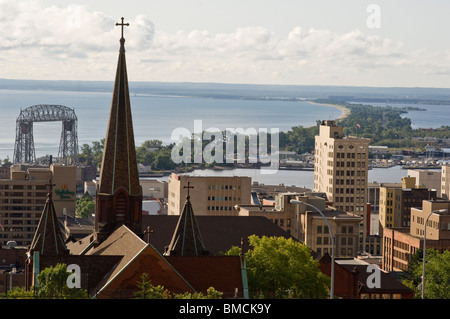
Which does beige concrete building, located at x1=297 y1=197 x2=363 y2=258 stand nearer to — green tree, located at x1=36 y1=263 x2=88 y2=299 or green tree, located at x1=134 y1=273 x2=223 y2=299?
green tree, located at x1=36 y1=263 x2=88 y2=299

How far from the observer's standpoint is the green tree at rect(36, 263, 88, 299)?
52188mm

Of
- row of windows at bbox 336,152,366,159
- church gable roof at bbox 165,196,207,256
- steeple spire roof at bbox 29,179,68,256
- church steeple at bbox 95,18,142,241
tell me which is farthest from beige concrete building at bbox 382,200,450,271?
steeple spire roof at bbox 29,179,68,256

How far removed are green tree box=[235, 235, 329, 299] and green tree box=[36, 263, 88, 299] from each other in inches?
418

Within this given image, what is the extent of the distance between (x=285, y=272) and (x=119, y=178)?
528 inches

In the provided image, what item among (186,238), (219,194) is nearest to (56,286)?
(186,238)

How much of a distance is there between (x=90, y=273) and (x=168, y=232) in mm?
30407

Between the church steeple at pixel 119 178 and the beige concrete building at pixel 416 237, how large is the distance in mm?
59603

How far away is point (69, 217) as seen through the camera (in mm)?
175250

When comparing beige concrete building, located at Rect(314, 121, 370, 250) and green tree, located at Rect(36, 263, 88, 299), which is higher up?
green tree, located at Rect(36, 263, 88, 299)

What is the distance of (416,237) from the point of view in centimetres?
13888

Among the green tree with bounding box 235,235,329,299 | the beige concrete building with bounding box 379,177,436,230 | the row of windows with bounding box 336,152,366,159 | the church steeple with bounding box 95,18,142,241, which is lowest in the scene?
the beige concrete building with bounding box 379,177,436,230

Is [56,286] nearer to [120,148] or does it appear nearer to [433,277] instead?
[120,148]

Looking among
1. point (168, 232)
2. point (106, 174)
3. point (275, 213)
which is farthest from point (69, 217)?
point (106, 174)
